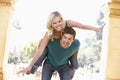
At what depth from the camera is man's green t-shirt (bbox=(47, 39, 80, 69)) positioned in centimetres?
434

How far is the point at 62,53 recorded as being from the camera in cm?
435

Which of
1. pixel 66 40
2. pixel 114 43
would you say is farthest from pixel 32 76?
pixel 66 40

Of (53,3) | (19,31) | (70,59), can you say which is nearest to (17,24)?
(19,31)

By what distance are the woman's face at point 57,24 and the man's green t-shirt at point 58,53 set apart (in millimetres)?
206

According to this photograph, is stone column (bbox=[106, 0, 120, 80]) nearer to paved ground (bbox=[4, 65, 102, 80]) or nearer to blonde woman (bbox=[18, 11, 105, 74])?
paved ground (bbox=[4, 65, 102, 80])

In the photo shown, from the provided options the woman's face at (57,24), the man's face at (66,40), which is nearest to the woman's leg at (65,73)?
the man's face at (66,40)

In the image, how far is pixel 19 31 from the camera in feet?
78.0

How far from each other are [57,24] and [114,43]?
11.3ft

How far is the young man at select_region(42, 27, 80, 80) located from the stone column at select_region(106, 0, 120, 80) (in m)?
3.01

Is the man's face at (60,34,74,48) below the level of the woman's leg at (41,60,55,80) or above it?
above

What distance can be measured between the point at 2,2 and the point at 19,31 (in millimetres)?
16215

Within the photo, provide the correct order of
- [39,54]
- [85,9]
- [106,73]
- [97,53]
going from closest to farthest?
[39,54]
[106,73]
[85,9]
[97,53]

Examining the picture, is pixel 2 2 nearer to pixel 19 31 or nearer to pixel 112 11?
pixel 112 11

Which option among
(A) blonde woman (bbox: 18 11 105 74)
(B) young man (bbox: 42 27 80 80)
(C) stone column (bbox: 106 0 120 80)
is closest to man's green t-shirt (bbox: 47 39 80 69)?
(B) young man (bbox: 42 27 80 80)
